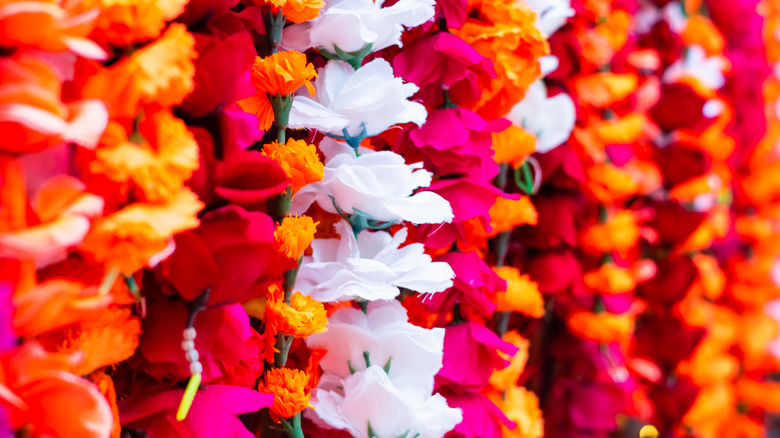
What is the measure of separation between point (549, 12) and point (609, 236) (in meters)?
0.33

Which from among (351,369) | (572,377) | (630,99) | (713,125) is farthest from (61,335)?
(713,125)

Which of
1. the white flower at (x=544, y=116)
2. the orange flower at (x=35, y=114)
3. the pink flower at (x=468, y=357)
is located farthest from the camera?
the white flower at (x=544, y=116)

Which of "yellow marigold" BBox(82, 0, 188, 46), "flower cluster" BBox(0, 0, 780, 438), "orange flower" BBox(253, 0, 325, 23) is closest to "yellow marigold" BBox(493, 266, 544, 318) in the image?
"flower cluster" BBox(0, 0, 780, 438)

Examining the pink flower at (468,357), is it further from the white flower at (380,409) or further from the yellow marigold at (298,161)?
the yellow marigold at (298,161)

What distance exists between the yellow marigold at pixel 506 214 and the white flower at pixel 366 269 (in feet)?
0.44

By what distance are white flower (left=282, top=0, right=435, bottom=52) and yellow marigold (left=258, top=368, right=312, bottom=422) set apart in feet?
0.90

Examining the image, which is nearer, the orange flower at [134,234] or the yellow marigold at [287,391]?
the orange flower at [134,234]

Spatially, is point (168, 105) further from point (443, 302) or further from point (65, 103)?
point (443, 302)

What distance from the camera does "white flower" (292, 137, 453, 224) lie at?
576 millimetres

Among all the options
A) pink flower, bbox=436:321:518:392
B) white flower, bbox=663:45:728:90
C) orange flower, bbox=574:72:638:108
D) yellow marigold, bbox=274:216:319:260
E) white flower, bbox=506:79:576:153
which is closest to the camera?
yellow marigold, bbox=274:216:319:260

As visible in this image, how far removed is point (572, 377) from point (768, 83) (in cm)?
98

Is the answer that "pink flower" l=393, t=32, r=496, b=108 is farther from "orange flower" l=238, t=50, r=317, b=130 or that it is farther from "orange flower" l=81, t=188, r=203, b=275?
"orange flower" l=81, t=188, r=203, b=275

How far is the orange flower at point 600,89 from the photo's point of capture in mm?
927

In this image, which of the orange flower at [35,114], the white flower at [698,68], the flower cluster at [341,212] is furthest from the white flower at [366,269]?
the white flower at [698,68]
